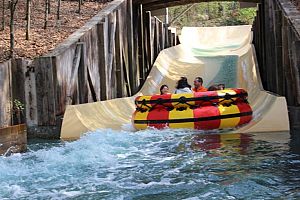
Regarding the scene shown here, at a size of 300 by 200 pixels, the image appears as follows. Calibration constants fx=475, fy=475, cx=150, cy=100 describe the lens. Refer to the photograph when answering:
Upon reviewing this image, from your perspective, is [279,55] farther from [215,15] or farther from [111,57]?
[215,15]

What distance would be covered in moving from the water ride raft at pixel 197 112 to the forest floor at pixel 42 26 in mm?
4463

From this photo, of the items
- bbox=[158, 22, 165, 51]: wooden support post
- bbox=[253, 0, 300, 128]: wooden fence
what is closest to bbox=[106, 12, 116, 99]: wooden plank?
bbox=[253, 0, 300, 128]: wooden fence

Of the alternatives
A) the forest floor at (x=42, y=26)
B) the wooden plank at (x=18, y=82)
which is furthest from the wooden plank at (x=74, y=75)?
the forest floor at (x=42, y=26)

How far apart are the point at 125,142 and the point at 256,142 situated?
7.47ft

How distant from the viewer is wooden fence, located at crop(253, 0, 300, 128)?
9516 millimetres

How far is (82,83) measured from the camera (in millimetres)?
10930

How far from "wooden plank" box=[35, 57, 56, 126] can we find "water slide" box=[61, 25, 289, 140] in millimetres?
351

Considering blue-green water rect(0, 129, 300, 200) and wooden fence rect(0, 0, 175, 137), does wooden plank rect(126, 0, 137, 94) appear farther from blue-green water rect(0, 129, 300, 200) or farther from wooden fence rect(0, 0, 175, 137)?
blue-green water rect(0, 129, 300, 200)

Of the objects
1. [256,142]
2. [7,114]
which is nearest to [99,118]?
[7,114]

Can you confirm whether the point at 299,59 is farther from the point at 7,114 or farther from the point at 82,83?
the point at 7,114

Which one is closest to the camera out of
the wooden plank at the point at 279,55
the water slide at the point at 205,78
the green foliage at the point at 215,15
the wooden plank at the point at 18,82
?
the water slide at the point at 205,78

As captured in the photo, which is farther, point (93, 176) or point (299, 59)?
point (299, 59)

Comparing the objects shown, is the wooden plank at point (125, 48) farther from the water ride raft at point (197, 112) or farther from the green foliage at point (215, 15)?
the green foliage at point (215, 15)

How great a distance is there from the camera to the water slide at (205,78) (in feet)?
31.1
